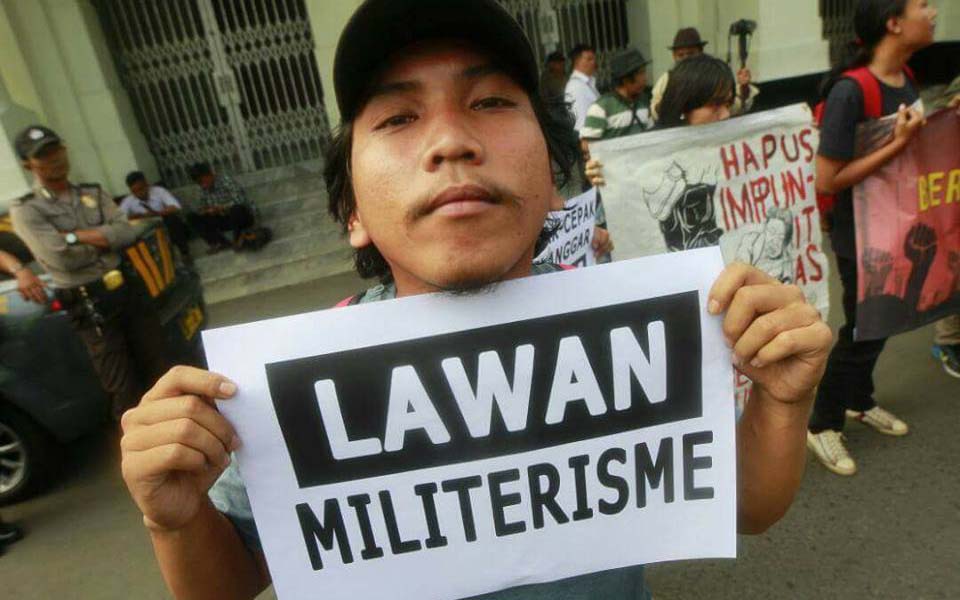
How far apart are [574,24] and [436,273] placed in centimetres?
1025

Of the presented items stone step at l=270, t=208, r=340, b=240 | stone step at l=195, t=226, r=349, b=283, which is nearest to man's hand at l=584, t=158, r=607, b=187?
stone step at l=195, t=226, r=349, b=283

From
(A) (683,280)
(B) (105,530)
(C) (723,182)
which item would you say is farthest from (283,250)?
(A) (683,280)

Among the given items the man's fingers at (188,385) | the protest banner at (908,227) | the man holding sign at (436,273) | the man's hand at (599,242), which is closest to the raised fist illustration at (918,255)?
the protest banner at (908,227)

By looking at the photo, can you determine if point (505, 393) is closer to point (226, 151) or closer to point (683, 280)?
point (683, 280)

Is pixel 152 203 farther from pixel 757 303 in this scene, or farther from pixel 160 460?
pixel 757 303

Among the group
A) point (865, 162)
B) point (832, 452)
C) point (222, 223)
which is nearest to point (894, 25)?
point (865, 162)

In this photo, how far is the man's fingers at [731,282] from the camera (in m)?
0.95

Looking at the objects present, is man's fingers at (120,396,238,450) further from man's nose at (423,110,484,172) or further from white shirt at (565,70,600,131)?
white shirt at (565,70,600,131)

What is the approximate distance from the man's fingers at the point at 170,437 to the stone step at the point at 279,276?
20.7 ft

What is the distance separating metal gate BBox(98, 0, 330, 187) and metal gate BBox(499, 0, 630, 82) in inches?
133

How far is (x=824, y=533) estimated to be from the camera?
7.93 feet

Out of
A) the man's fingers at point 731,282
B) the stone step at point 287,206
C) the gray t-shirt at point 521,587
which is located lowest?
the stone step at point 287,206

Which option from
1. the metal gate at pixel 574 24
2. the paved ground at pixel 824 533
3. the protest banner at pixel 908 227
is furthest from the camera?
the metal gate at pixel 574 24

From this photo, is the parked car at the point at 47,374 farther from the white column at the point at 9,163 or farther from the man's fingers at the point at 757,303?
the white column at the point at 9,163
